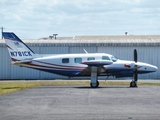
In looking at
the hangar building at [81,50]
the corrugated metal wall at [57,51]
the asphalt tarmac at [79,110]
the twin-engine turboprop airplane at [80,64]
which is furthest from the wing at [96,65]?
the corrugated metal wall at [57,51]

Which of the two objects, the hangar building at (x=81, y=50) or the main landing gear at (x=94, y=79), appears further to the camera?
the hangar building at (x=81, y=50)

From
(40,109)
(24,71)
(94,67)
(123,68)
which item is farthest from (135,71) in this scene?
(24,71)

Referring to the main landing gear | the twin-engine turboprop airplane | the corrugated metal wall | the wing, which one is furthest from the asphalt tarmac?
the corrugated metal wall

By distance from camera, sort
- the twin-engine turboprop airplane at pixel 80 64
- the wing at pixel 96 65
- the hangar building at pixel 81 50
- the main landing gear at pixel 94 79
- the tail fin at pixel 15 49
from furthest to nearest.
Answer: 1. the hangar building at pixel 81 50
2. the tail fin at pixel 15 49
3. the twin-engine turboprop airplane at pixel 80 64
4. the main landing gear at pixel 94 79
5. the wing at pixel 96 65

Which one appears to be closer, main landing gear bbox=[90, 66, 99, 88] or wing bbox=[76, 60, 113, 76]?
wing bbox=[76, 60, 113, 76]

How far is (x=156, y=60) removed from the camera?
43781 millimetres

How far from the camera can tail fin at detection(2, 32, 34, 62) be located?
101 feet

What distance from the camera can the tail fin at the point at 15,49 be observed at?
30.9 meters

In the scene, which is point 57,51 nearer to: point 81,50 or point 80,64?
point 81,50

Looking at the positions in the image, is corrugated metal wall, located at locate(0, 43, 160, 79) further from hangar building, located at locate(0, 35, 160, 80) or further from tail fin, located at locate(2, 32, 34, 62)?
tail fin, located at locate(2, 32, 34, 62)

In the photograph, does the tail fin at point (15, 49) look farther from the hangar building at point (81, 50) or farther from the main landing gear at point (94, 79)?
the hangar building at point (81, 50)

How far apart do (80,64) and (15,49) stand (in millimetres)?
5088

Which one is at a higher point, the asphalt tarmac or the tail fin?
the tail fin

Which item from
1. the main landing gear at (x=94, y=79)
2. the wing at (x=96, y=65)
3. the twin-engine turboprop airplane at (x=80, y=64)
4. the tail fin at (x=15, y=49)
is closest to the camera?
the wing at (x=96, y=65)
